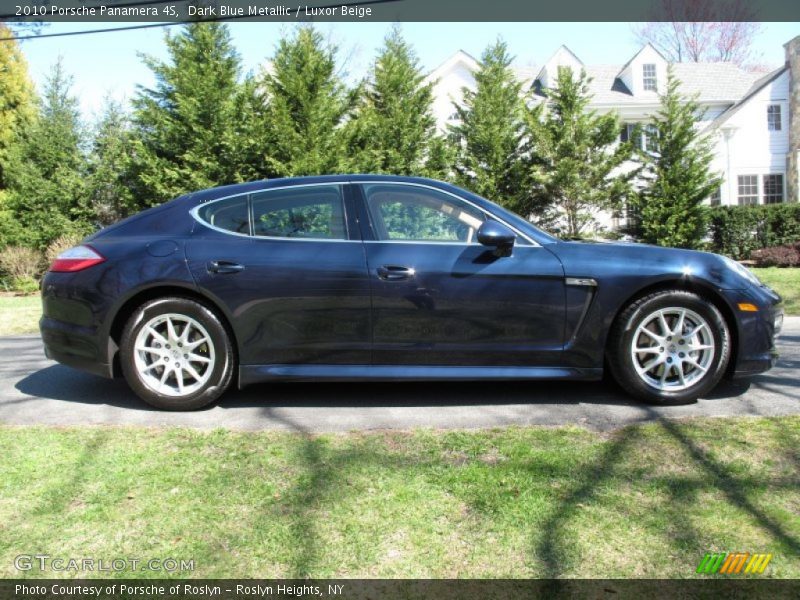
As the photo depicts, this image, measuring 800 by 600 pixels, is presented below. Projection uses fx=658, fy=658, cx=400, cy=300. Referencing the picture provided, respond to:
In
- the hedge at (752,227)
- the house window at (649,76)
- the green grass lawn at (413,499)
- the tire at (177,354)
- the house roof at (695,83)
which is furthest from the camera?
the house window at (649,76)

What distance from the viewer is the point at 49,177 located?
17.6 m

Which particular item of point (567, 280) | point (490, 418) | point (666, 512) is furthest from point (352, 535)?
point (567, 280)

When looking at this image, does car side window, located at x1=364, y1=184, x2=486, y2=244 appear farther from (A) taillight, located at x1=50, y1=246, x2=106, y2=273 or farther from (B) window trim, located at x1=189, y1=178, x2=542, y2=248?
(A) taillight, located at x1=50, y1=246, x2=106, y2=273

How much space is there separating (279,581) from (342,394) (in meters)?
2.49

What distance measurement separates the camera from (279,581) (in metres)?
2.21

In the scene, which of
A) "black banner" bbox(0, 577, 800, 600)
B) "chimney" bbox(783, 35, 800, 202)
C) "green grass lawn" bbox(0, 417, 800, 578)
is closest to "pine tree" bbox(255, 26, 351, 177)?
"green grass lawn" bbox(0, 417, 800, 578)

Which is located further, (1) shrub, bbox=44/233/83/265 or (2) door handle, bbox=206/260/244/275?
(1) shrub, bbox=44/233/83/265

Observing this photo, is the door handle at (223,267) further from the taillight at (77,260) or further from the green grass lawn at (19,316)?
the green grass lawn at (19,316)

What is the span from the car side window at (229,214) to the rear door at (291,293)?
4.3 inches

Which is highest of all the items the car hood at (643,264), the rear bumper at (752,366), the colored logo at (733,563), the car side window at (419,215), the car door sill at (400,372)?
the car side window at (419,215)

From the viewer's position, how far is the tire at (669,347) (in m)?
4.19

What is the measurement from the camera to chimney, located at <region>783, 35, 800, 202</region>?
26.4 meters

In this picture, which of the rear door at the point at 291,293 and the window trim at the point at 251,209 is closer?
the rear door at the point at 291,293

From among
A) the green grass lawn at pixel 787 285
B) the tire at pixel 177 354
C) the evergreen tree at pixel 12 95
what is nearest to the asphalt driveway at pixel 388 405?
the tire at pixel 177 354
